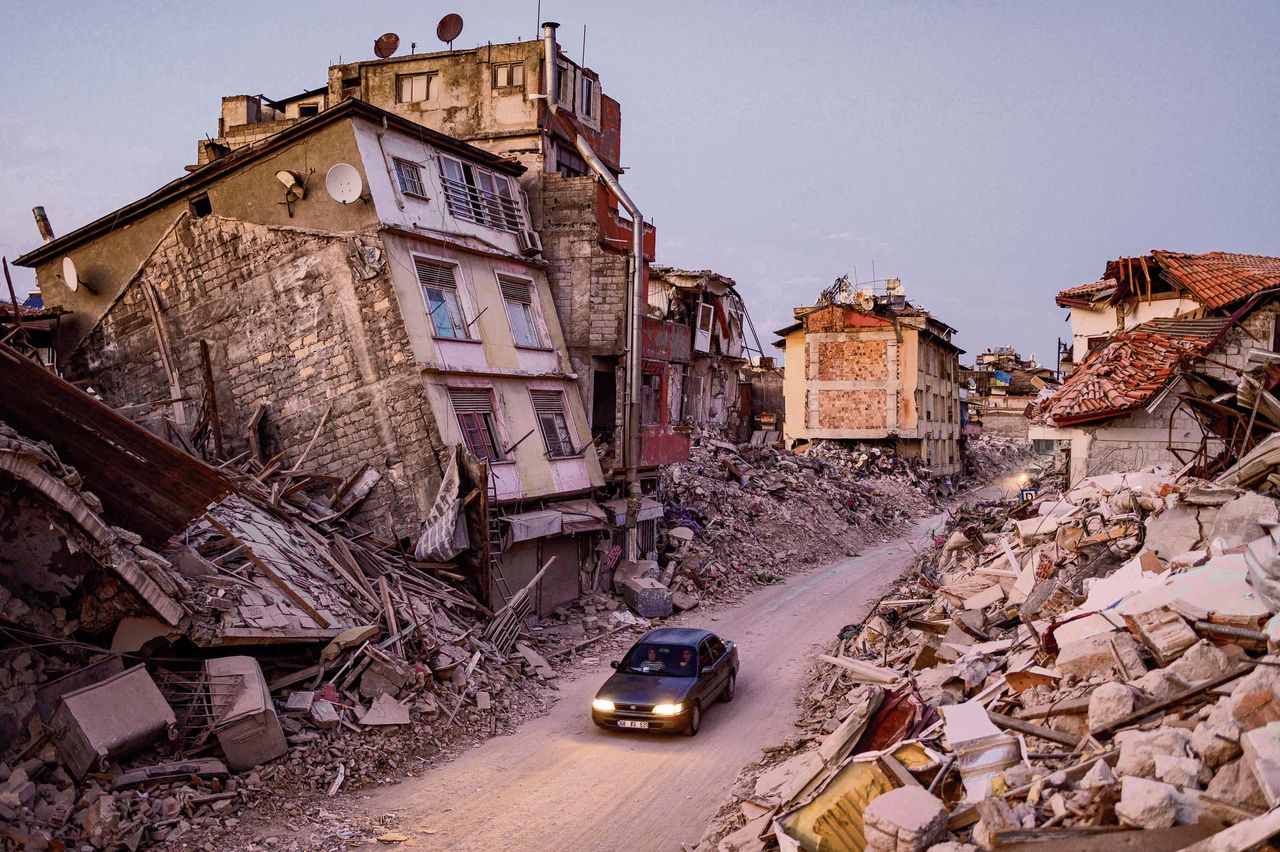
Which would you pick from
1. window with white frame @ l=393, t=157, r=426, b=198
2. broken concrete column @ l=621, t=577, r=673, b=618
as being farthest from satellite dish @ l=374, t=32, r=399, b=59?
broken concrete column @ l=621, t=577, r=673, b=618

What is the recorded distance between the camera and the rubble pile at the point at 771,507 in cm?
2870

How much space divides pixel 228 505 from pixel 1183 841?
15.0 m

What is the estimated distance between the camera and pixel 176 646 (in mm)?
12617

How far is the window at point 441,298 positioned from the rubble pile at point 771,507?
9735 mm

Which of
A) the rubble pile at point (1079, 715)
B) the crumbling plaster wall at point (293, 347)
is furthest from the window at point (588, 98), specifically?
the rubble pile at point (1079, 715)

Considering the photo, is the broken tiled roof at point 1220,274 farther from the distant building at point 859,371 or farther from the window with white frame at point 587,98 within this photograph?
the distant building at point 859,371

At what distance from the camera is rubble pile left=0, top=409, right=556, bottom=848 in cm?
1052

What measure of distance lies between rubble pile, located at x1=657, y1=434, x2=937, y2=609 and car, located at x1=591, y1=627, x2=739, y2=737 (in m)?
8.48

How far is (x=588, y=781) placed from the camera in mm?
13070

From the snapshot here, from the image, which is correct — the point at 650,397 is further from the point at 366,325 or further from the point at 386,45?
the point at 386,45

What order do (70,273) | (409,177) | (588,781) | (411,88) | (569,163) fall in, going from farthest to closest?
(411,88) → (569,163) → (70,273) → (409,177) → (588,781)

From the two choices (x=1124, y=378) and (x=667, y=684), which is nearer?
(x=667, y=684)

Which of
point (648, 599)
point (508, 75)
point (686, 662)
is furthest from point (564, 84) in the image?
point (686, 662)

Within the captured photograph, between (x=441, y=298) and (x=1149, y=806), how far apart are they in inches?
709
